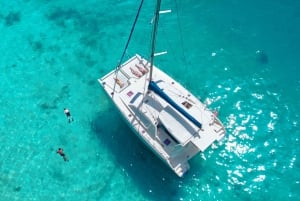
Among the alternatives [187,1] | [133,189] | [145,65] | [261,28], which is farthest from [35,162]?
[261,28]

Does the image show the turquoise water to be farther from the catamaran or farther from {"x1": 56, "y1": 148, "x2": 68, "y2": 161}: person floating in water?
the catamaran

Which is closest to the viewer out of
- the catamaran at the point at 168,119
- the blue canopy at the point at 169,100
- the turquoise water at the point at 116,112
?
the blue canopy at the point at 169,100

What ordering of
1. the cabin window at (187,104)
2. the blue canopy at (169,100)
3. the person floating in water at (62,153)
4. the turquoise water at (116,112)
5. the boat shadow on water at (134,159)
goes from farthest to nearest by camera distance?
the person floating in water at (62,153) → the turquoise water at (116,112) → the boat shadow on water at (134,159) → the cabin window at (187,104) → the blue canopy at (169,100)

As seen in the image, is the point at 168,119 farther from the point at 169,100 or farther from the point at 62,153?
the point at 62,153

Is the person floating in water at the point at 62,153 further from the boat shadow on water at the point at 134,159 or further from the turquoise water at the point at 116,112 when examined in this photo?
the boat shadow on water at the point at 134,159

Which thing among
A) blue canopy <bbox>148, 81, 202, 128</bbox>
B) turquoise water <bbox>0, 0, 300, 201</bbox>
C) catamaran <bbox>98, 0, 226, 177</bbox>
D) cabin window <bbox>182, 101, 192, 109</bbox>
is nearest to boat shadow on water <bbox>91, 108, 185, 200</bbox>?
turquoise water <bbox>0, 0, 300, 201</bbox>

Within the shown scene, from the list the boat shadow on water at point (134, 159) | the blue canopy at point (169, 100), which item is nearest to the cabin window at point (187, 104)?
the blue canopy at point (169, 100)

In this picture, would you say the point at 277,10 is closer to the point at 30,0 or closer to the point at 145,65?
the point at 145,65
